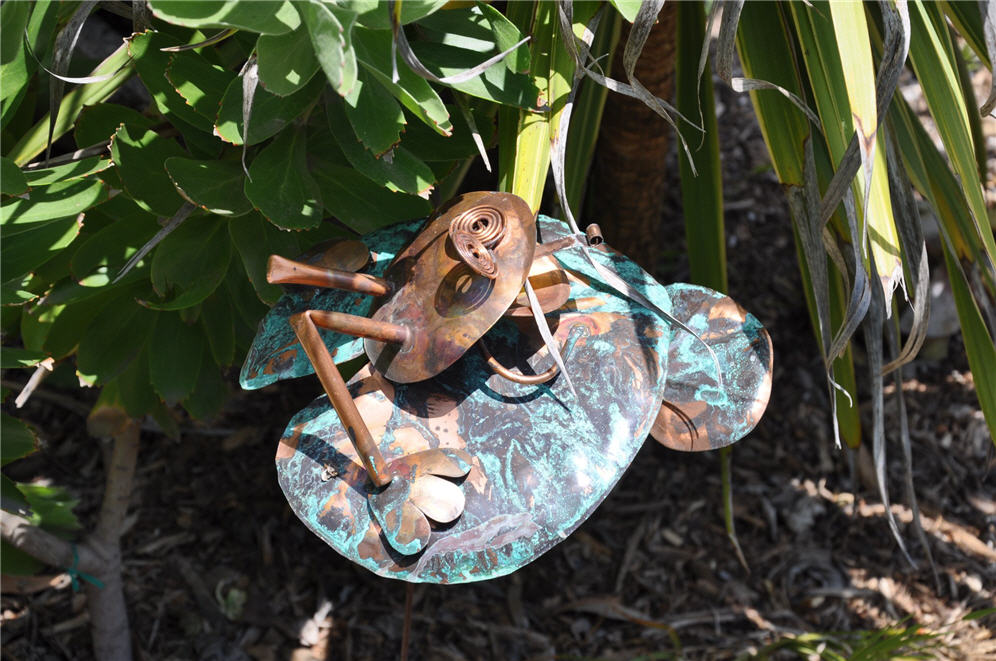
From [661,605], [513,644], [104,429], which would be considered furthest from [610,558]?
[104,429]

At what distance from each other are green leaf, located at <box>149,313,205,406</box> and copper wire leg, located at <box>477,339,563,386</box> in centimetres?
56

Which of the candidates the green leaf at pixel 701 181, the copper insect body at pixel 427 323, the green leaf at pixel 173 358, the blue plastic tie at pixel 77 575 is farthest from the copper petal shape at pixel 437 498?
the blue plastic tie at pixel 77 575

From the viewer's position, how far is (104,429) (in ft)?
4.08

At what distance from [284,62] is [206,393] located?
64cm

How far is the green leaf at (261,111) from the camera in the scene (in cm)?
72

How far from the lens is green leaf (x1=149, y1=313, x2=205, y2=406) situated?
1.05 m

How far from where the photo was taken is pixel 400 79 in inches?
26.8

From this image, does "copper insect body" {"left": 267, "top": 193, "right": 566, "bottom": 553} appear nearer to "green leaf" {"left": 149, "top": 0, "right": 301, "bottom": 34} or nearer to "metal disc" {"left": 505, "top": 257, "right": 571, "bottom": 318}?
"metal disc" {"left": 505, "top": 257, "right": 571, "bottom": 318}

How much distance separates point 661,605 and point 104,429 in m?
1.02

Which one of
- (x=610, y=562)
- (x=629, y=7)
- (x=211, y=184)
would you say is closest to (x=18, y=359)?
(x=211, y=184)

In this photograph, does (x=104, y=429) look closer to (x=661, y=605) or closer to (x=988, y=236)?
(x=661, y=605)

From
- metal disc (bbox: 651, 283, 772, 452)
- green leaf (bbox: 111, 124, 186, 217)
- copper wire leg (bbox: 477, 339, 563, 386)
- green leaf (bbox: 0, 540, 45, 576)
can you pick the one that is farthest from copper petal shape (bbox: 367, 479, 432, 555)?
green leaf (bbox: 0, 540, 45, 576)

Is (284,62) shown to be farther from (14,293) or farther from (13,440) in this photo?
(13,440)

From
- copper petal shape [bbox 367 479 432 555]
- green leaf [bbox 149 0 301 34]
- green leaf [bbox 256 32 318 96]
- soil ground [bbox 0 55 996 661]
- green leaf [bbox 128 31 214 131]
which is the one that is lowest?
soil ground [bbox 0 55 996 661]
